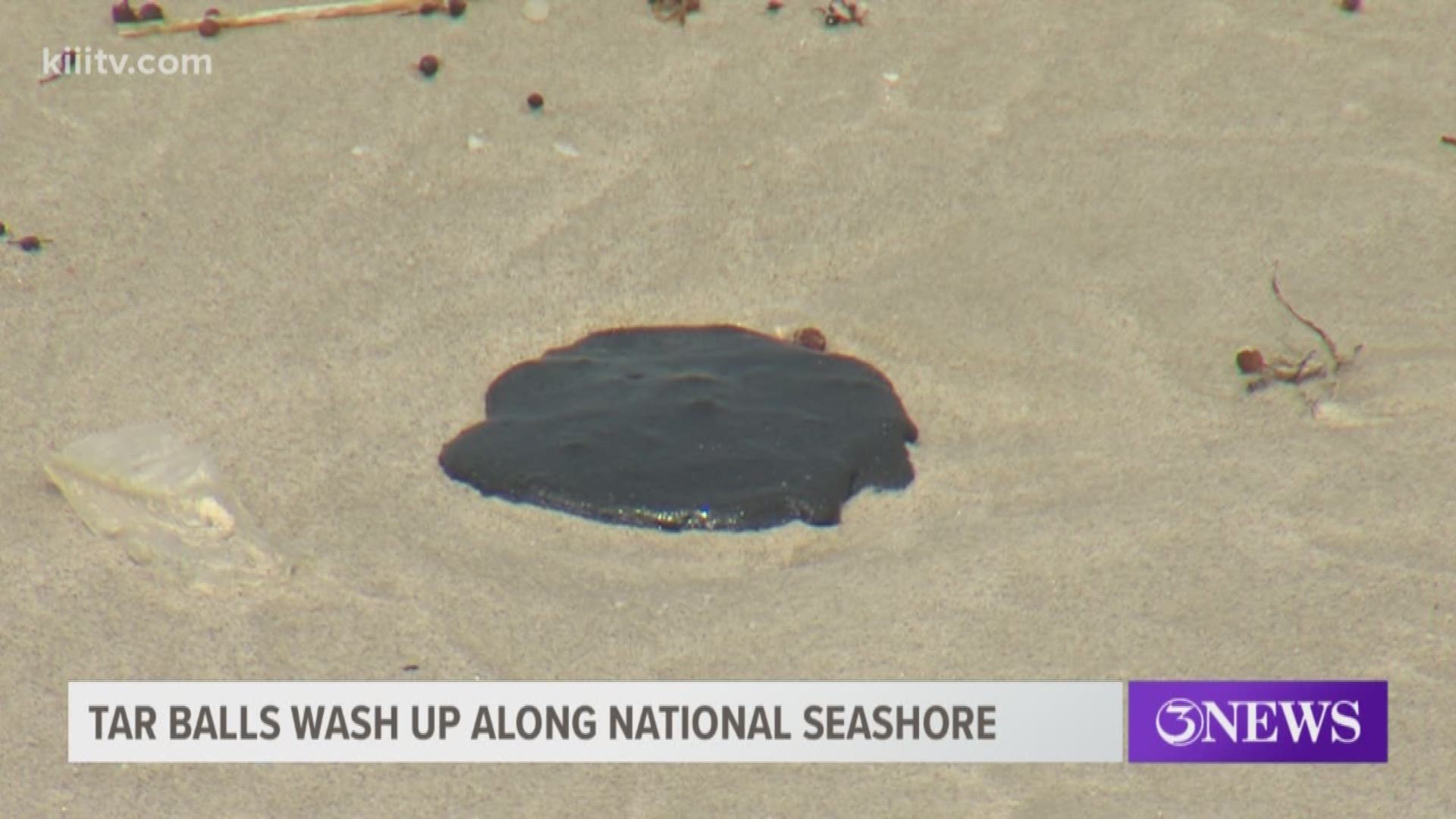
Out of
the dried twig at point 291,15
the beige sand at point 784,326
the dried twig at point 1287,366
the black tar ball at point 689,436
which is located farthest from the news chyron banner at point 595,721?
the dried twig at point 291,15

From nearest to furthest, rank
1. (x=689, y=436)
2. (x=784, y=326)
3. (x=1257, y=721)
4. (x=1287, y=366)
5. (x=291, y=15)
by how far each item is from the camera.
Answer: (x=1257, y=721) < (x=689, y=436) < (x=1287, y=366) < (x=784, y=326) < (x=291, y=15)

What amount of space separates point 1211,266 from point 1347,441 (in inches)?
31.1

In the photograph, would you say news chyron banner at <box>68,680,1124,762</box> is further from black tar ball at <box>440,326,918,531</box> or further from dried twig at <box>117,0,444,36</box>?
dried twig at <box>117,0,444,36</box>

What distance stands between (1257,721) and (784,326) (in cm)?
175

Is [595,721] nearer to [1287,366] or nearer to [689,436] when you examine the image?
[689,436]

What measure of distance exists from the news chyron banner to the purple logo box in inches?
2.4

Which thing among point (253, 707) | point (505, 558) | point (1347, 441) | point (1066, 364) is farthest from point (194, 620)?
point (1347, 441)

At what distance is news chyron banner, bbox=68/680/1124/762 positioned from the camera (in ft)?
10.9

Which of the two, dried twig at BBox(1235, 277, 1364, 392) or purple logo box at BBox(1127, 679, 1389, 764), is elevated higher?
dried twig at BBox(1235, 277, 1364, 392)

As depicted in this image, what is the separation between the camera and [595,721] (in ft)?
11.1

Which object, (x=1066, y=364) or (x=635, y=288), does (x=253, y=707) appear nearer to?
(x=635, y=288)

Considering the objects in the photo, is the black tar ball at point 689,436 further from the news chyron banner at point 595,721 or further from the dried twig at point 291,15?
the dried twig at point 291,15

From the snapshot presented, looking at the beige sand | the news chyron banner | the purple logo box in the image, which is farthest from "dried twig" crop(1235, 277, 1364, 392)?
the news chyron banner

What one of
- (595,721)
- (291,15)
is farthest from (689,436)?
(291,15)
